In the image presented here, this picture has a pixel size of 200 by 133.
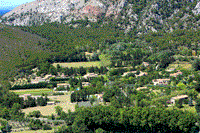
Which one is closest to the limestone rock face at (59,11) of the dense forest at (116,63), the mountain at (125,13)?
the mountain at (125,13)

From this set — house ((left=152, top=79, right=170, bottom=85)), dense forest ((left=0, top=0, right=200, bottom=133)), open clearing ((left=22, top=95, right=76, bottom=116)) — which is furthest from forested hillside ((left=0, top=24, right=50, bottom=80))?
house ((left=152, top=79, right=170, bottom=85))

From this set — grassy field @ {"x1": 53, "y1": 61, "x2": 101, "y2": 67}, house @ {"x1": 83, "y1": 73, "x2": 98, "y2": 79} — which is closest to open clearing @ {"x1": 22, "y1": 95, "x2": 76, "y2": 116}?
house @ {"x1": 83, "y1": 73, "x2": 98, "y2": 79}

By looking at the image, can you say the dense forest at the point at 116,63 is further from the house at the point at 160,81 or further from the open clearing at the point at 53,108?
the open clearing at the point at 53,108

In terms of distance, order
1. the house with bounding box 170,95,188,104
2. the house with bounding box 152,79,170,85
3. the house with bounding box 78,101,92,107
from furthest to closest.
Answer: the house with bounding box 152,79,170,85 → the house with bounding box 170,95,188,104 → the house with bounding box 78,101,92,107

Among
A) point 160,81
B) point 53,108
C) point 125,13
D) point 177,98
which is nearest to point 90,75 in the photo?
point 160,81

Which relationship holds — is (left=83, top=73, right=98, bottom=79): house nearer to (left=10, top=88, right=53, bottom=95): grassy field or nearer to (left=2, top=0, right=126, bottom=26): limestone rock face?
(left=10, top=88, right=53, bottom=95): grassy field

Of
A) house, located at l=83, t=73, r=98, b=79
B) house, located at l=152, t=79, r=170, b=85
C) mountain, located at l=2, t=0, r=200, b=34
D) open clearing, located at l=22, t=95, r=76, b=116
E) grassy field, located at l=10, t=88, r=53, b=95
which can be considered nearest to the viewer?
open clearing, located at l=22, t=95, r=76, b=116

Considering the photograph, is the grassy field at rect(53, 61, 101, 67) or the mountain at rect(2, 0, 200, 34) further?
the mountain at rect(2, 0, 200, 34)

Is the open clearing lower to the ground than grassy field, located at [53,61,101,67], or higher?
lower

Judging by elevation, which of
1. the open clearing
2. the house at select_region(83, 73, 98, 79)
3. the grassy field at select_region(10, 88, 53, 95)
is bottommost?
the open clearing

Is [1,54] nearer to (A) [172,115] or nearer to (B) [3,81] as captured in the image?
(B) [3,81]

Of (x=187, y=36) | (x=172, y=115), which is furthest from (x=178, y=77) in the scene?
(x=187, y=36)
